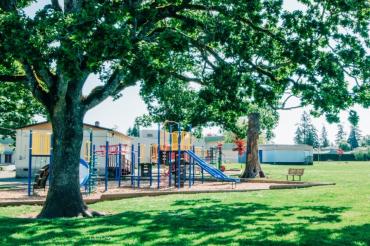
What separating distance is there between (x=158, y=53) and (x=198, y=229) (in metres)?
4.36

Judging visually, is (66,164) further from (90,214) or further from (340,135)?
(340,135)

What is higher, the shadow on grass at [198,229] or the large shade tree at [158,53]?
the large shade tree at [158,53]

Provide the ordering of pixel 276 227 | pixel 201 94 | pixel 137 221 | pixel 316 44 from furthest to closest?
pixel 201 94 → pixel 316 44 → pixel 137 221 → pixel 276 227

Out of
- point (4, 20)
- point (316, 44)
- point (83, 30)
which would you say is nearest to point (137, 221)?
point (83, 30)

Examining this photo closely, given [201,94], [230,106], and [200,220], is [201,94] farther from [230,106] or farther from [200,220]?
[200,220]

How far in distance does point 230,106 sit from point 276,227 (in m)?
6.50

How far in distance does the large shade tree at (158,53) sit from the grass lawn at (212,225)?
93.9 inches

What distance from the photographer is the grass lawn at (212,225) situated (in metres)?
9.04

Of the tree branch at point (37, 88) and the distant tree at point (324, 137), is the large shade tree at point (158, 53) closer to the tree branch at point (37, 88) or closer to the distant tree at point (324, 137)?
the tree branch at point (37, 88)

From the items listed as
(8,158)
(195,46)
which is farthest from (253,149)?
(8,158)

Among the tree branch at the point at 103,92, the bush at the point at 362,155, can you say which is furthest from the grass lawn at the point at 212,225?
the bush at the point at 362,155

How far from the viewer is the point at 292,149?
316 feet

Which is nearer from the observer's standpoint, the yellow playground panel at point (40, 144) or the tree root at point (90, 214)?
the tree root at point (90, 214)

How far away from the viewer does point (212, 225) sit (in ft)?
→ 35.8
